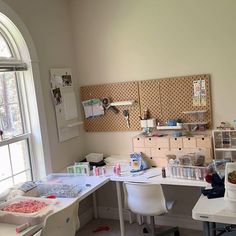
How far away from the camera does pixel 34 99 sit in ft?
10.4

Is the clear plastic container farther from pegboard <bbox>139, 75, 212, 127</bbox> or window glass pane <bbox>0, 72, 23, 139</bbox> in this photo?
pegboard <bbox>139, 75, 212, 127</bbox>

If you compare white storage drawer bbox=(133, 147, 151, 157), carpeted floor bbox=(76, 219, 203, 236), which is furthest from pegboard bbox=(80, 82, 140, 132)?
carpeted floor bbox=(76, 219, 203, 236)

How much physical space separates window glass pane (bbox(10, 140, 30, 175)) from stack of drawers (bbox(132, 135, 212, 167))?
1.10 m

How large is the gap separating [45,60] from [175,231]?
220 cm

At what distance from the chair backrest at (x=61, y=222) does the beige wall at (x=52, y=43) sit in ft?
3.46

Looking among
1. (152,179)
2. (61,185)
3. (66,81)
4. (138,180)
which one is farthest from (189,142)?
(66,81)

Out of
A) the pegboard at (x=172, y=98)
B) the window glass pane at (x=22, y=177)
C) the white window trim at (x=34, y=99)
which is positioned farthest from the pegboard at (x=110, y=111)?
the window glass pane at (x=22, y=177)

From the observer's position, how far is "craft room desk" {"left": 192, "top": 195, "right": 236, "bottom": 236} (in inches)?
83.2

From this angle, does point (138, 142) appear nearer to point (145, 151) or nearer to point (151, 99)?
point (145, 151)

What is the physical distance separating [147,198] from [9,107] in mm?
1544

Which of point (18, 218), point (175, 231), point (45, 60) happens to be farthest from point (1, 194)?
point (175, 231)

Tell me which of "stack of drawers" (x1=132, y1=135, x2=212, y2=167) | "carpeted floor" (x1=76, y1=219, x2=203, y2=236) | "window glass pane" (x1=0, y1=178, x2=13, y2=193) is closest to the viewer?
"window glass pane" (x1=0, y1=178, x2=13, y2=193)

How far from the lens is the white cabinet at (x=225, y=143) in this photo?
301 centimetres

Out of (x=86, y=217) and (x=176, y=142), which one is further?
(x=86, y=217)
